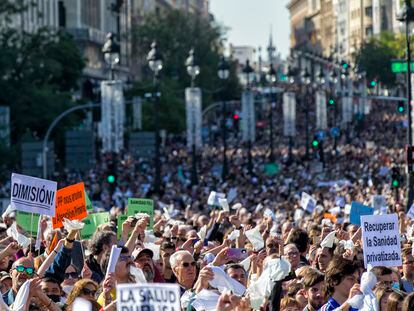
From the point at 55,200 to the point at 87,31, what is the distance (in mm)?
100729

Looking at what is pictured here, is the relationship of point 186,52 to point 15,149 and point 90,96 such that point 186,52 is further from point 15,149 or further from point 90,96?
point 15,149

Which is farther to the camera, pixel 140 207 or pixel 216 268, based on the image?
pixel 140 207

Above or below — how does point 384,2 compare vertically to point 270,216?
above

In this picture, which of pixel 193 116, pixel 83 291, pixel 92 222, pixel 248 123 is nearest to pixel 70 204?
pixel 92 222

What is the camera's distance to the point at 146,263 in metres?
13.5

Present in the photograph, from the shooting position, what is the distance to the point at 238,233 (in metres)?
17.6

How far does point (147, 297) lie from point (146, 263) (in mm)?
4402

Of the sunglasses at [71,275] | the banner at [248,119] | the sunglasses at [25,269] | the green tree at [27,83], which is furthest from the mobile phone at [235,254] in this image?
the banner at [248,119]

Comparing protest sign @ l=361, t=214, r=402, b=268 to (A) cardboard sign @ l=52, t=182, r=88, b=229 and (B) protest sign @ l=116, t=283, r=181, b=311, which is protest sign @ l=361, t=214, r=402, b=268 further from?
(B) protest sign @ l=116, t=283, r=181, b=311

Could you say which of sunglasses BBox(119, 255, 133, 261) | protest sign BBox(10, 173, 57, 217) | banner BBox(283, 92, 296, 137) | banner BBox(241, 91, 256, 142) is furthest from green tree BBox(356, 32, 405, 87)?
sunglasses BBox(119, 255, 133, 261)

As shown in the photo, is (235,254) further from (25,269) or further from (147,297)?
(147,297)

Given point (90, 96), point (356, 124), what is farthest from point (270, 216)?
point (356, 124)

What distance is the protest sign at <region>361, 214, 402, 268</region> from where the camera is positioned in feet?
46.1

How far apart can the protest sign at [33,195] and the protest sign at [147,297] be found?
265 inches
